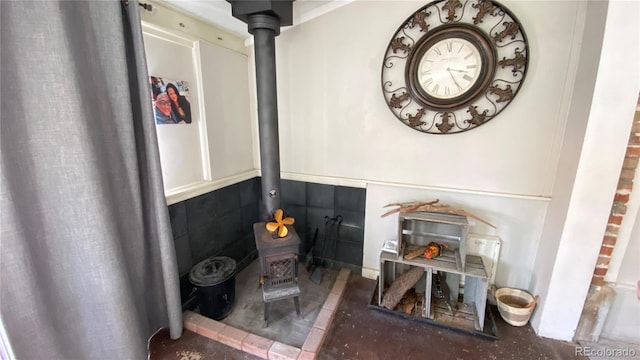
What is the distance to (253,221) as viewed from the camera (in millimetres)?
2551

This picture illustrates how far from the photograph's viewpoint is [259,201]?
8.56 feet

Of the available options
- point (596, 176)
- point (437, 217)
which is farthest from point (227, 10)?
point (596, 176)

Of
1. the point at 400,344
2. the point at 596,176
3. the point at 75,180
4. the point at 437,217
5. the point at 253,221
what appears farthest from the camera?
the point at 253,221

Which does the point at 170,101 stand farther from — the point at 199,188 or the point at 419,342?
the point at 419,342

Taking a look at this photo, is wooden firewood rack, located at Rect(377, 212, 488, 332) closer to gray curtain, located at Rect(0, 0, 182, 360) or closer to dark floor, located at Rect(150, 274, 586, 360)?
dark floor, located at Rect(150, 274, 586, 360)

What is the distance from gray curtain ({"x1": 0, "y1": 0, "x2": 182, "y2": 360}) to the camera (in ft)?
3.28

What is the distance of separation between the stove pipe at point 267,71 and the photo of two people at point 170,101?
1.62ft

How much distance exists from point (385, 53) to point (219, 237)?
187 centimetres

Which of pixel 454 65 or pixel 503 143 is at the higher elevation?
pixel 454 65

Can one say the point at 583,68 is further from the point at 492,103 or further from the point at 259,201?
the point at 259,201

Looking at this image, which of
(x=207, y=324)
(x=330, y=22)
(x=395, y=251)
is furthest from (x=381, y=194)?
(x=207, y=324)

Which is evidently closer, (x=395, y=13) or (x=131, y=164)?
→ (x=131, y=164)

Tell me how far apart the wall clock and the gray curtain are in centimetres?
156

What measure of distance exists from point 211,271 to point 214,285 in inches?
4.1
